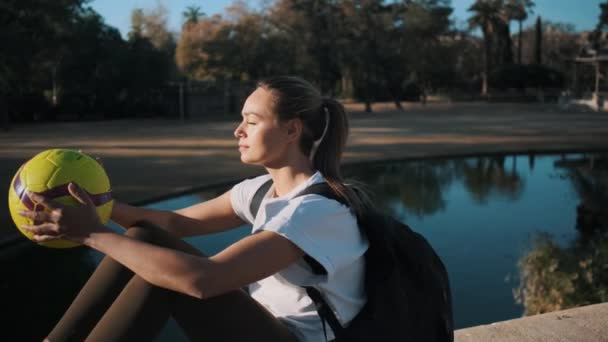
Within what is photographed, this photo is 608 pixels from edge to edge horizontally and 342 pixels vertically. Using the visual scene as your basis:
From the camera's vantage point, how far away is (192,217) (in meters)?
2.28

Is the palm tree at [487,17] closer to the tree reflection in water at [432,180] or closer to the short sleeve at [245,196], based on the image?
the tree reflection in water at [432,180]

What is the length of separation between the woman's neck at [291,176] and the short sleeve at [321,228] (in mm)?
234

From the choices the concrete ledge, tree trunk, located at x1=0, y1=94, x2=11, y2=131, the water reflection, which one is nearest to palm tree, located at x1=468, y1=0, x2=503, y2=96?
tree trunk, located at x1=0, y1=94, x2=11, y2=131

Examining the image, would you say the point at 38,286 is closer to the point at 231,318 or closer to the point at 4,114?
the point at 231,318

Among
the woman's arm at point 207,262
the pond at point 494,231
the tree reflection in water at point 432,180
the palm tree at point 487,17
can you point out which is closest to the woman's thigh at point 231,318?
the woman's arm at point 207,262

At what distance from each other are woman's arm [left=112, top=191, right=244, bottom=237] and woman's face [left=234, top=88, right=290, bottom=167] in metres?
0.38

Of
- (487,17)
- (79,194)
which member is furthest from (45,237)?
(487,17)

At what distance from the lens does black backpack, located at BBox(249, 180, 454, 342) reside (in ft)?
5.20

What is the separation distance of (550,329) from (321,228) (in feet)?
5.54

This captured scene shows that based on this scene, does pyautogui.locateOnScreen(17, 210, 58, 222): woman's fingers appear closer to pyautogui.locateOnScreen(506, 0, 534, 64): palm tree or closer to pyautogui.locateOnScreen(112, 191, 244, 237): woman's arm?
pyautogui.locateOnScreen(112, 191, 244, 237): woman's arm

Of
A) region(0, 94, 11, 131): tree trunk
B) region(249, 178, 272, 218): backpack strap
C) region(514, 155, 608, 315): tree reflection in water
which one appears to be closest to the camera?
region(249, 178, 272, 218): backpack strap

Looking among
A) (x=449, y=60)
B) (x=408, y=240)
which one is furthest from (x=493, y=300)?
(x=449, y=60)

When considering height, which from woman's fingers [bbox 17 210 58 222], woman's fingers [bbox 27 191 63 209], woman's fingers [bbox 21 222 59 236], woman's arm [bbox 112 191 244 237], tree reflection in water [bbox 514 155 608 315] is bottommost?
tree reflection in water [bbox 514 155 608 315]

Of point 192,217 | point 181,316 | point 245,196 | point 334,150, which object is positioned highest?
point 334,150
